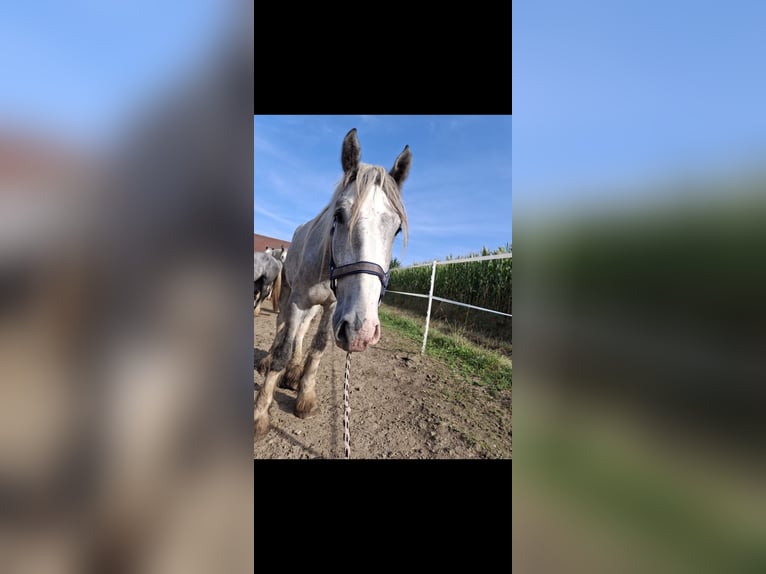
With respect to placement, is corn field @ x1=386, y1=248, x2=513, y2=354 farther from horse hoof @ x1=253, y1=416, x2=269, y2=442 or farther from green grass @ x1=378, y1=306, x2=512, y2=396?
horse hoof @ x1=253, y1=416, x2=269, y2=442

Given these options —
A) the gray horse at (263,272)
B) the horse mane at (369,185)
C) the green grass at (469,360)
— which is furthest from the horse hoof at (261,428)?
the gray horse at (263,272)

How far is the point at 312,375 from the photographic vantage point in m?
1.70

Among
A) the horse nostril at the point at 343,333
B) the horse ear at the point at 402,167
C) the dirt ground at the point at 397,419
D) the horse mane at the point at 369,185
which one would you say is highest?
the horse ear at the point at 402,167

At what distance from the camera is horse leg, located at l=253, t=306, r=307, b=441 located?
1.38 meters

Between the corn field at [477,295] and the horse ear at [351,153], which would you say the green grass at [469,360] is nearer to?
the corn field at [477,295]

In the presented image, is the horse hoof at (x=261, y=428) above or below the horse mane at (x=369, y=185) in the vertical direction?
below

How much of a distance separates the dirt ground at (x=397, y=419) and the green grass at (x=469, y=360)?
4.4 inches

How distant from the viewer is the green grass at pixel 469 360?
2.16m
